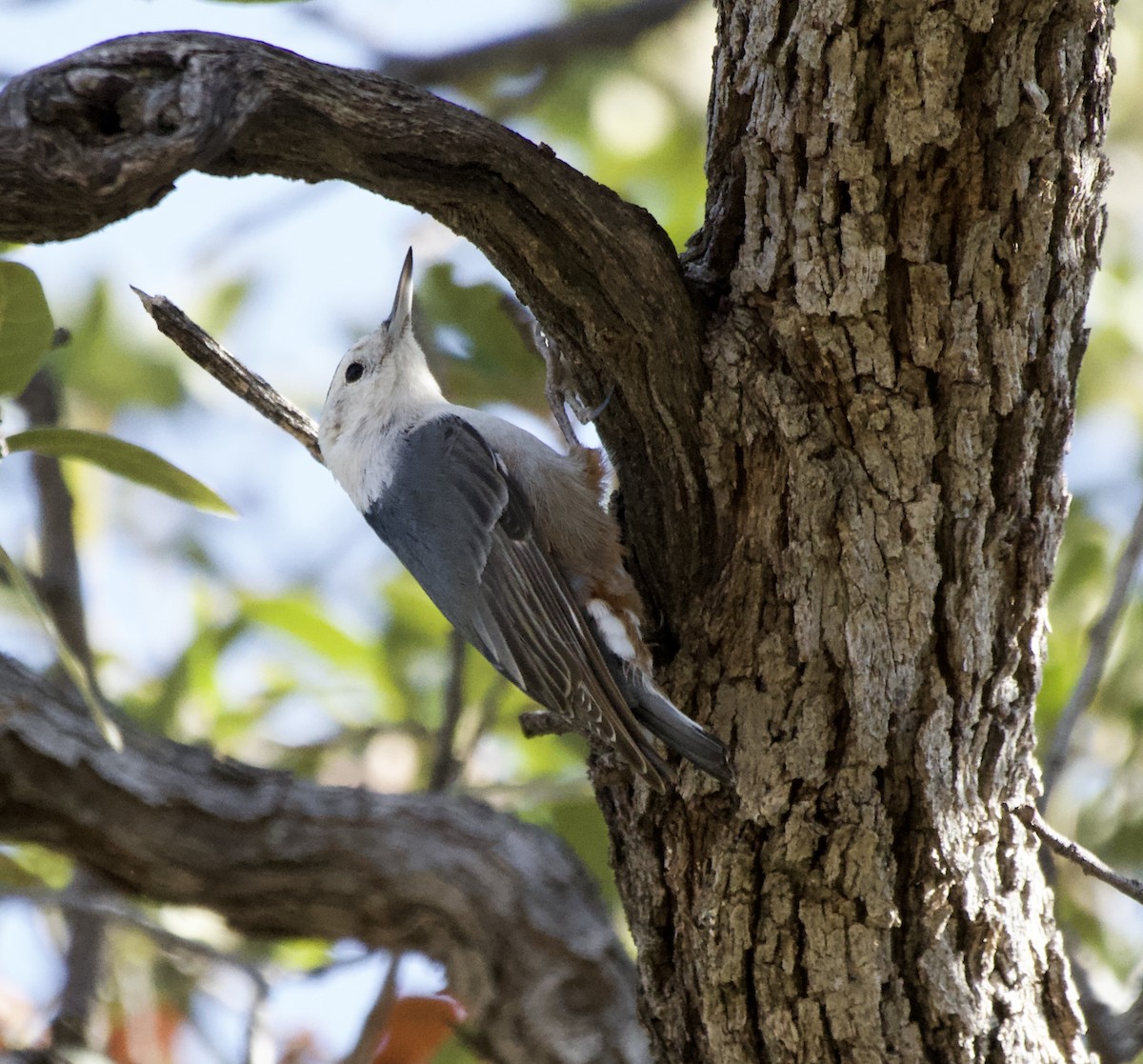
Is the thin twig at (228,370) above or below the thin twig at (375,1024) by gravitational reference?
above

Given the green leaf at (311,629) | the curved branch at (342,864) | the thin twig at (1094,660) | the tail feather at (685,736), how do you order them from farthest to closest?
the green leaf at (311,629) → the curved branch at (342,864) → the thin twig at (1094,660) → the tail feather at (685,736)

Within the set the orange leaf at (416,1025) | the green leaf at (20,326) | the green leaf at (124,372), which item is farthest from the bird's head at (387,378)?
the orange leaf at (416,1025)

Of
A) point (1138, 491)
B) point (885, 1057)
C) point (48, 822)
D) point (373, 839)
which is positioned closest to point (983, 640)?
point (885, 1057)

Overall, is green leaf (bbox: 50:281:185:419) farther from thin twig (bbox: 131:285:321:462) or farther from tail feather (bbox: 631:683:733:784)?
tail feather (bbox: 631:683:733:784)

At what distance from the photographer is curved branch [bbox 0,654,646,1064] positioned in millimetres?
2734

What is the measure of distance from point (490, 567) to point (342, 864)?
29.8 inches

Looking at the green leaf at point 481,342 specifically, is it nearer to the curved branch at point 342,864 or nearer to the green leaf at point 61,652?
the curved branch at point 342,864

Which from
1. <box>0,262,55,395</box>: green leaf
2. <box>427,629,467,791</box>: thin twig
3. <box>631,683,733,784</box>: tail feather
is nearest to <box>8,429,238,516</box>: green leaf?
<box>0,262,55,395</box>: green leaf

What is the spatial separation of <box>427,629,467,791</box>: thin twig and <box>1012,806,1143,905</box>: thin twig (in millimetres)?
1582

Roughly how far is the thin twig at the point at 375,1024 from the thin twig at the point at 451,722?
598 millimetres

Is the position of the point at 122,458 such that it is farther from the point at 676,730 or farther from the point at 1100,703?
the point at 1100,703

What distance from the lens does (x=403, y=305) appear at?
3.36 m

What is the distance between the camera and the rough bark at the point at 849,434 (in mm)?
1746

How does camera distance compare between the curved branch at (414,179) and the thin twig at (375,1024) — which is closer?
the curved branch at (414,179)
